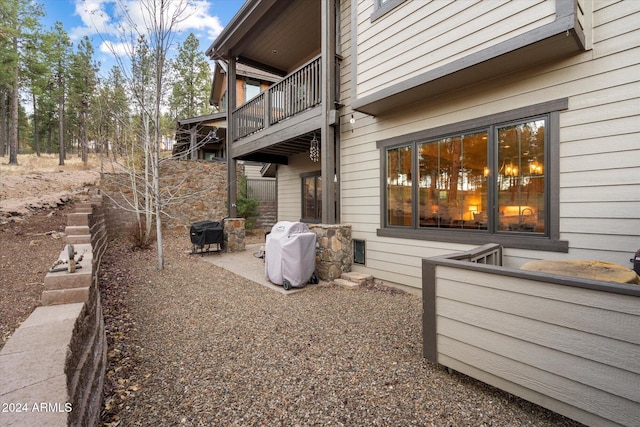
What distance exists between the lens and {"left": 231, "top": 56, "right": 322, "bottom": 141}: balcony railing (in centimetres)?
552

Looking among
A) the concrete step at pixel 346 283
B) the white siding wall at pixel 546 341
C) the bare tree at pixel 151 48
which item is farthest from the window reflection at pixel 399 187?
the bare tree at pixel 151 48

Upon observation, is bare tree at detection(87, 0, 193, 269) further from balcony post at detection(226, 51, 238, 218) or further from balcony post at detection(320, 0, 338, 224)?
balcony post at detection(320, 0, 338, 224)

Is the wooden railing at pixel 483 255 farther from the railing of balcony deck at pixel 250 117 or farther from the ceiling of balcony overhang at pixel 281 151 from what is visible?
the railing of balcony deck at pixel 250 117

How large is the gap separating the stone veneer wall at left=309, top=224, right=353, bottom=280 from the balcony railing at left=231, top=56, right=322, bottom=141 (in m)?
2.39

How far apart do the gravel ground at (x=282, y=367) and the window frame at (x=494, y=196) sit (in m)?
1.07

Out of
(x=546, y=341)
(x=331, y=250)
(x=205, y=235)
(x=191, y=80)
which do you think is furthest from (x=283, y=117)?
(x=191, y=80)

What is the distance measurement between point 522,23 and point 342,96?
2948 mm

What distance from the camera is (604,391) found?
5.40 feet

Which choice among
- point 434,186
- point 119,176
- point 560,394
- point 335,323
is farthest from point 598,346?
point 119,176

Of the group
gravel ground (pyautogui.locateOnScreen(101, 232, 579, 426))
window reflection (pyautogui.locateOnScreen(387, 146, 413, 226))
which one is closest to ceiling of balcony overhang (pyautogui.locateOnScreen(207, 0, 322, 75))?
window reflection (pyautogui.locateOnScreen(387, 146, 413, 226))

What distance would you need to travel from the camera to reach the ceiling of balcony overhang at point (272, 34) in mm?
6090

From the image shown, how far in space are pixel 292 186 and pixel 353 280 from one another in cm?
443

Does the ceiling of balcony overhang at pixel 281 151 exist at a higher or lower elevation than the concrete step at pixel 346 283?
higher

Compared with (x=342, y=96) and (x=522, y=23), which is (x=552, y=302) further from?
(x=342, y=96)
